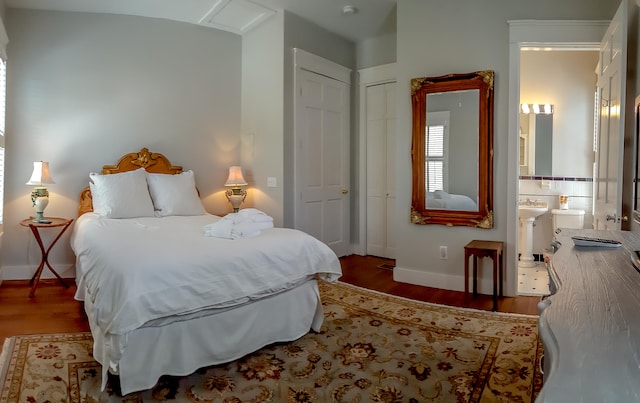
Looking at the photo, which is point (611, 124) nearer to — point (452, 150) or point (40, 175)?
point (452, 150)

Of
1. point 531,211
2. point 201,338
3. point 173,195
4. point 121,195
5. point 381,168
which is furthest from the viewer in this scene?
point 381,168

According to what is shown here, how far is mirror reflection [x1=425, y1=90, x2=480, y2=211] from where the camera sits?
3.87m

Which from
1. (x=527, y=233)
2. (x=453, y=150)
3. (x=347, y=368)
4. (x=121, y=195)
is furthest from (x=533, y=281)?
(x=121, y=195)

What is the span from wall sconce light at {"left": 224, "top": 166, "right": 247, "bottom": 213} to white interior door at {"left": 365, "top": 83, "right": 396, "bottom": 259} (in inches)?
67.6

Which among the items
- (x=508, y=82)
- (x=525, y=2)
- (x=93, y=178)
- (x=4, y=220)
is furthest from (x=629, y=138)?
(x=4, y=220)

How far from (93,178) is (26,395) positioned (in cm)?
238

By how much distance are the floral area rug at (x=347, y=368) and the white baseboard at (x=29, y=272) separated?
1.72m

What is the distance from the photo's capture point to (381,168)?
544 centimetres

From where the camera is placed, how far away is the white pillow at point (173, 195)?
13.5 ft

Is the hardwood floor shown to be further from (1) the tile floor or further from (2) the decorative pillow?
(2) the decorative pillow

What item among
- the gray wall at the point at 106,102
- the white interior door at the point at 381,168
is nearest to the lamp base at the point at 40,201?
the gray wall at the point at 106,102

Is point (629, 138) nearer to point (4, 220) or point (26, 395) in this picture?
point (26, 395)

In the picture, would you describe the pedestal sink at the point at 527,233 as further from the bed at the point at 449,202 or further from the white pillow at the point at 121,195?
the white pillow at the point at 121,195

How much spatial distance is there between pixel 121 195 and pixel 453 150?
312cm
